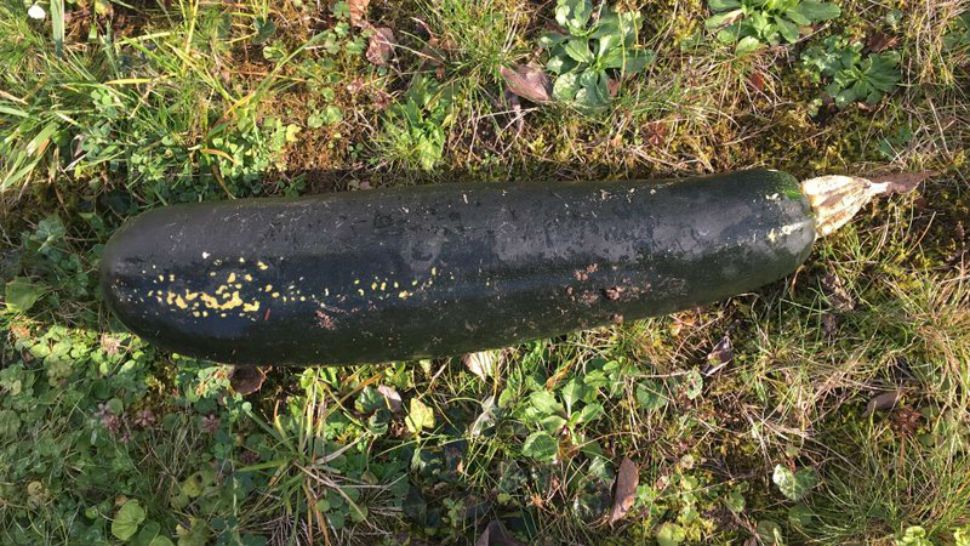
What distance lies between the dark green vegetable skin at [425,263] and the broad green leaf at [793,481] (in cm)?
110

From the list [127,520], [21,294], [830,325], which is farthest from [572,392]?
[21,294]

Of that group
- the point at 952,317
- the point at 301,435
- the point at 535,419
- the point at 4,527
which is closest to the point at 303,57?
the point at 301,435

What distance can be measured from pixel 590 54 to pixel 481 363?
5.70ft

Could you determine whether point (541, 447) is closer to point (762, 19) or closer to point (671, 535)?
point (671, 535)

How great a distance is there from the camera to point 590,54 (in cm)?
341

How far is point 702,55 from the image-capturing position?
3.45 metres

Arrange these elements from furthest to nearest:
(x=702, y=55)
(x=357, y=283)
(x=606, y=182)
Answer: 1. (x=702, y=55)
2. (x=606, y=182)
3. (x=357, y=283)

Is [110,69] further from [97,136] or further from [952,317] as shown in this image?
[952,317]

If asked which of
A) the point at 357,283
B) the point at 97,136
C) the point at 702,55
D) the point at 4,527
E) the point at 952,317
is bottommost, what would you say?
the point at 4,527

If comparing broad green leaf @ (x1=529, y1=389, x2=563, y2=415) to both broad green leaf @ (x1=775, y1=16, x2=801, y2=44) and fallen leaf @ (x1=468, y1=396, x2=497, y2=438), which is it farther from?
broad green leaf @ (x1=775, y1=16, x2=801, y2=44)

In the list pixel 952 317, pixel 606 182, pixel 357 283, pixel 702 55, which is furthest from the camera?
pixel 702 55

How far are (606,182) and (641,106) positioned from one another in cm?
65

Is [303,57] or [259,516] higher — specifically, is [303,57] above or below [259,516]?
above

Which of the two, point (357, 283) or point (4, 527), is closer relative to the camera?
point (357, 283)
